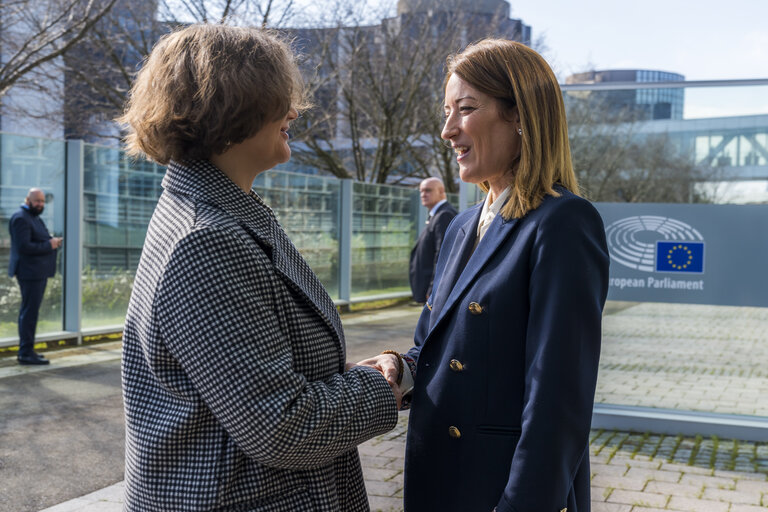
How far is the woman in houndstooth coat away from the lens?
5.47ft

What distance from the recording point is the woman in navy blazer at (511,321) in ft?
6.20

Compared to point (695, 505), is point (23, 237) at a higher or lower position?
higher

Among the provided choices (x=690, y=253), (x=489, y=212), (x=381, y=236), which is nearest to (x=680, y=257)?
(x=690, y=253)

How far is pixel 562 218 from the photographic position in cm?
197

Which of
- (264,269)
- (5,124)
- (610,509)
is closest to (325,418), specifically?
(264,269)

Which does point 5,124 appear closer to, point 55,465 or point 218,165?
point 55,465

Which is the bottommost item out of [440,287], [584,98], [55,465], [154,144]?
[55,465]

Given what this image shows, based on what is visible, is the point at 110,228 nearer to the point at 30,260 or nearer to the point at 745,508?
the point at 30,260

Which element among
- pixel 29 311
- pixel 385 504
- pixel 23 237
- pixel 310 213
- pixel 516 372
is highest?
pixel 516 372

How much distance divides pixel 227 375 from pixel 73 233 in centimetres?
996

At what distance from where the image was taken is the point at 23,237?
9617 mm

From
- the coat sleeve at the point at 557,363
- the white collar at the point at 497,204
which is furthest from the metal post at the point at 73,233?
the coat sleeve at the point at 557,363

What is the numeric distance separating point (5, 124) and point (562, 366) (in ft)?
121

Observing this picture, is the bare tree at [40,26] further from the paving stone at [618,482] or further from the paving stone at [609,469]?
the paving stone at [618,482]
